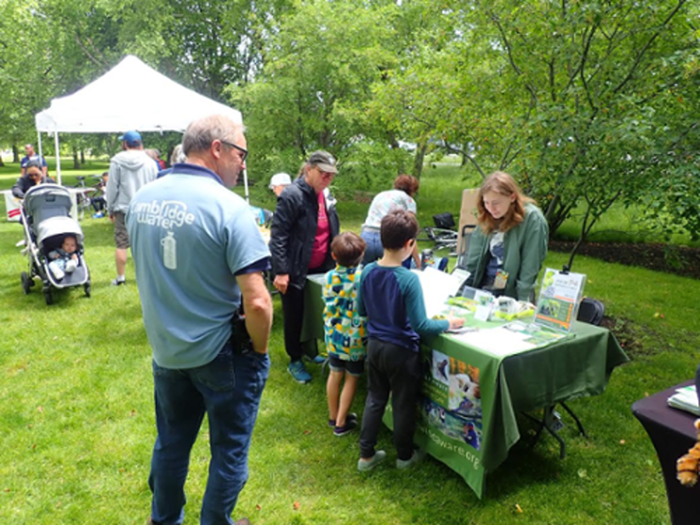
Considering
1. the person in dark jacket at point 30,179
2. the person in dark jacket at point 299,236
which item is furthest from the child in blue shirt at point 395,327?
the person in dark jacket at point 30,179

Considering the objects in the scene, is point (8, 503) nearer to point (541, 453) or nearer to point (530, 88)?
point (541, 453)

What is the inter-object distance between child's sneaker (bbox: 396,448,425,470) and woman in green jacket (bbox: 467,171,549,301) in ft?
3.82

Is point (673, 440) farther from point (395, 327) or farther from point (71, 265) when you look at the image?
point (71, 265)

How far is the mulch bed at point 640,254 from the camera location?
320 inches

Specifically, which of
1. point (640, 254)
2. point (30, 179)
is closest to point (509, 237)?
point (640, 254)

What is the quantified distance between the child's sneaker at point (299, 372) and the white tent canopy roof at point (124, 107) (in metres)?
4.72

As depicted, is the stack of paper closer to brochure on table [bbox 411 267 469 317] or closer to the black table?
the black table

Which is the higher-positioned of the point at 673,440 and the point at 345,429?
the point at 673,440

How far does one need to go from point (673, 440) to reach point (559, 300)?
1.10 m

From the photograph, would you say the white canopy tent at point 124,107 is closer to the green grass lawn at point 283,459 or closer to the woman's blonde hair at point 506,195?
Answer: the green grass lawn at point 283,459

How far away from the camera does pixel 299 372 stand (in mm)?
4129

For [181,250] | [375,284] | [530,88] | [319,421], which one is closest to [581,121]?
[530,88]

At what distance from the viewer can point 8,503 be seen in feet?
8.82

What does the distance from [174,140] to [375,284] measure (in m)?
18.2
